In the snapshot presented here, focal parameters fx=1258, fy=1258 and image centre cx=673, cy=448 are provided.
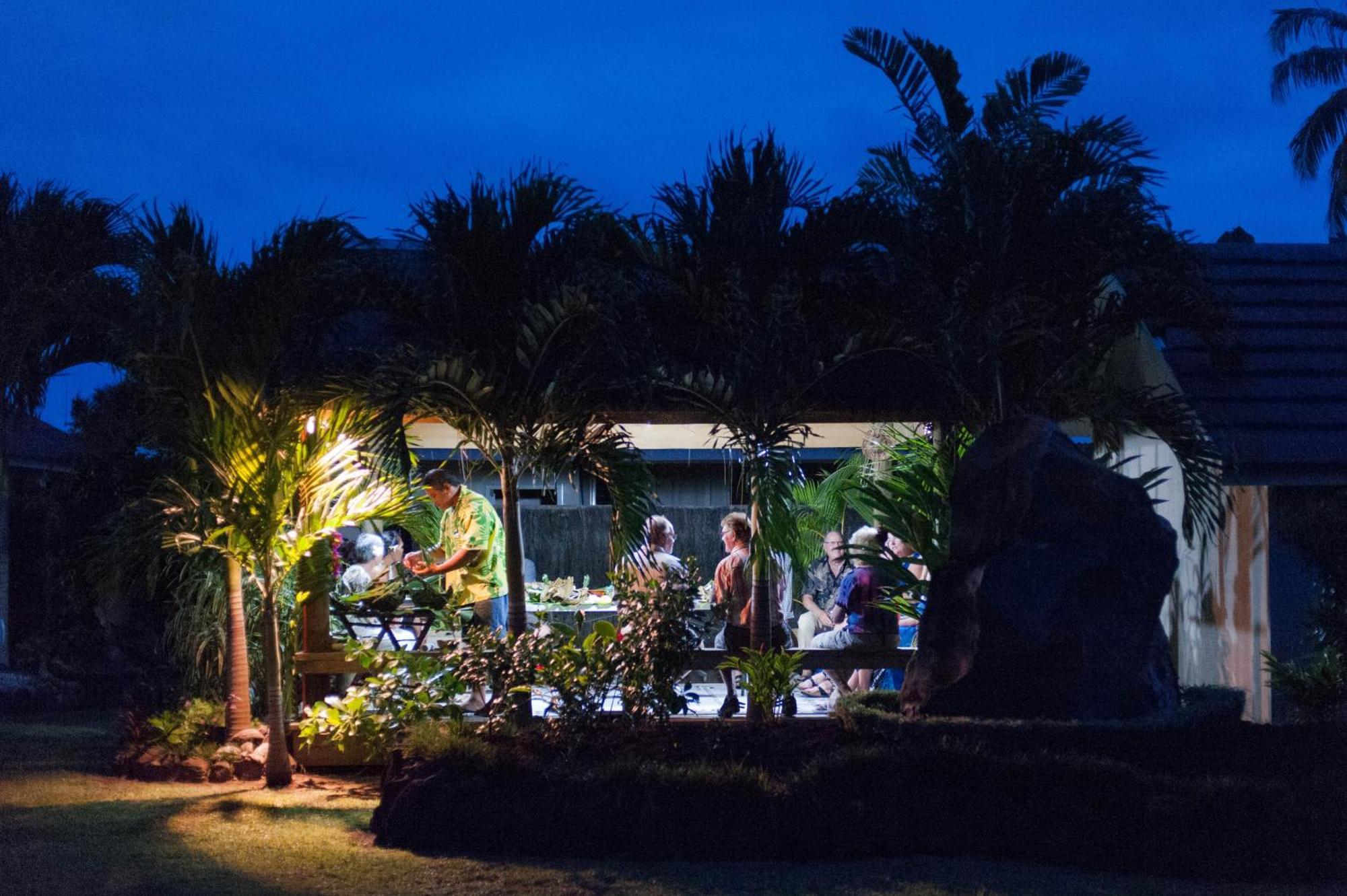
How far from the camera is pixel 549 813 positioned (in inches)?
238

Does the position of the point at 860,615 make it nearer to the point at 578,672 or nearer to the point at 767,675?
the point at 767,675

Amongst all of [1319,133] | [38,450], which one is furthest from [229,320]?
[1319,133]

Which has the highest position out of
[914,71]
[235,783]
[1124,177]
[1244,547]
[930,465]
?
[914,71]

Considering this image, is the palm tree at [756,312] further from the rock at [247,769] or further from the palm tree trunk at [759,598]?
the rock at [247,769]

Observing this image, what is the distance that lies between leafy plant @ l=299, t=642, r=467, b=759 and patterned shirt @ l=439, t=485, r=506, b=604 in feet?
3.48

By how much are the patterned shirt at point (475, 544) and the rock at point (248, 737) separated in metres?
1.54

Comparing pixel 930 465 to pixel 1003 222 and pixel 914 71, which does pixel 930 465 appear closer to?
pixel 1003 222

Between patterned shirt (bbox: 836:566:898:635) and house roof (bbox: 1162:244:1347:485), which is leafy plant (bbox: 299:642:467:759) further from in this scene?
house roof (bbox: 1162:244:1347:485)

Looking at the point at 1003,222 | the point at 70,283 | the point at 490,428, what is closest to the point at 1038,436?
the point at 1003,222

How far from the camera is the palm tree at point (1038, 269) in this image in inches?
312

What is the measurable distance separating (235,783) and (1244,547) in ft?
22.0

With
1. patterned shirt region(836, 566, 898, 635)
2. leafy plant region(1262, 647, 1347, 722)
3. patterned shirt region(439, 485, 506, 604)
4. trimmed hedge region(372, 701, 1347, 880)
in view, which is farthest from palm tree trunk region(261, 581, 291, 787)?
leafy plant region(1262, 647, 1347, 722)

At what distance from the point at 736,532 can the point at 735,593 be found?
471 millimetres

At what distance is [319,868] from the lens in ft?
19.0
